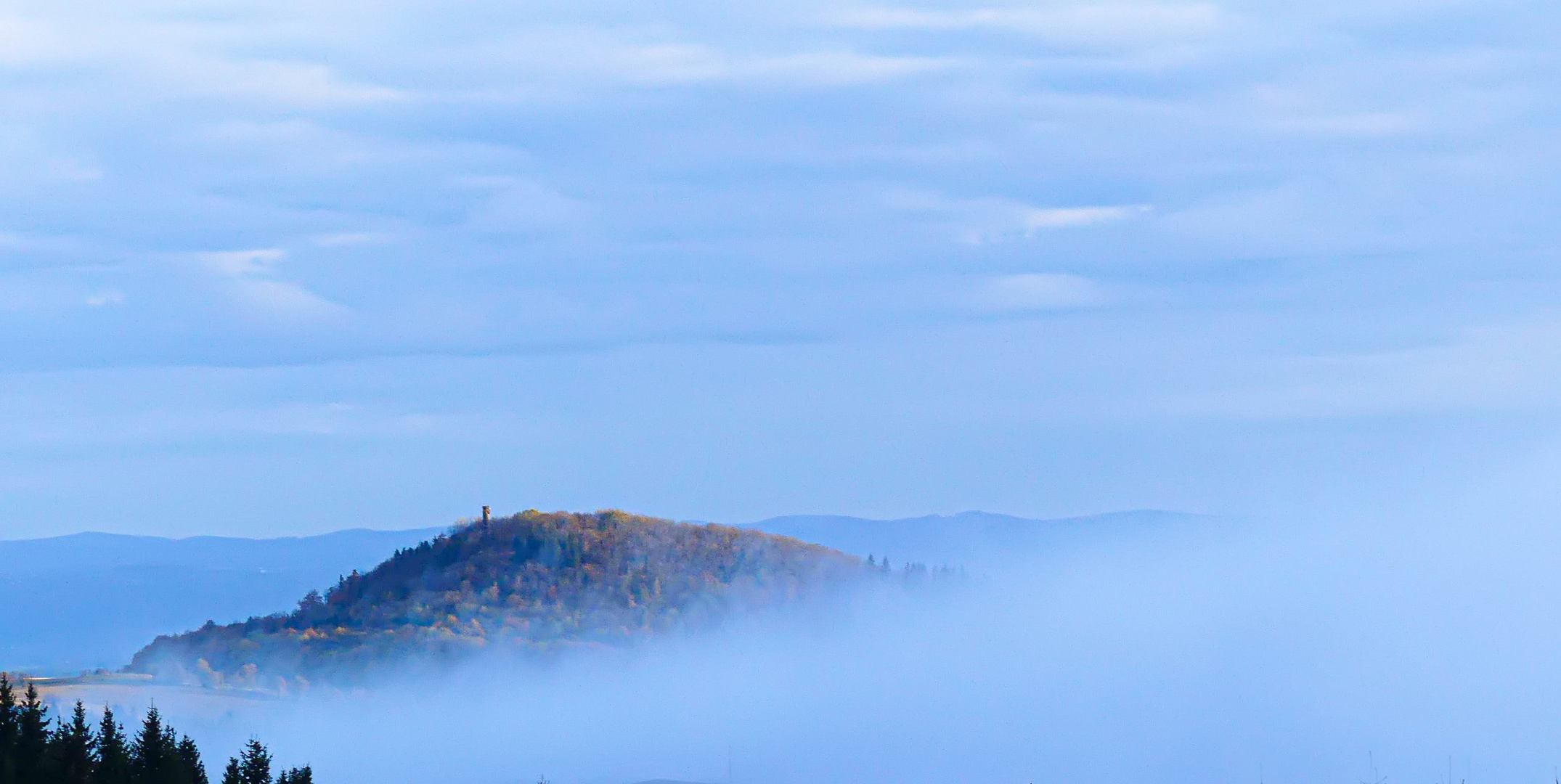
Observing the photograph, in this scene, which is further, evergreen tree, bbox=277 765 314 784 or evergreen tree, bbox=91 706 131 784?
evergreen tree, bbox=277 765 314 784

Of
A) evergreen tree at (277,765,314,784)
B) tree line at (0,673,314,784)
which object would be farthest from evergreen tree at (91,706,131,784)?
evergreen tree at (277,765,314,784)

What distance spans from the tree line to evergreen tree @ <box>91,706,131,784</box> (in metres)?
0.02

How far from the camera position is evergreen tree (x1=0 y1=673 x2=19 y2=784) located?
223 ft

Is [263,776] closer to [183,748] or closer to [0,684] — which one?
[183,748]

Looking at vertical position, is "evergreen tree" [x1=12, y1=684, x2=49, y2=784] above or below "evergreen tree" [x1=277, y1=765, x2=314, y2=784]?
above

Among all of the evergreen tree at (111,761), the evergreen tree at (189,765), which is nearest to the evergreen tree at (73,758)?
the evergreen tree at (111,761)

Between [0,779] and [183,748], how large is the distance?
33.3ft

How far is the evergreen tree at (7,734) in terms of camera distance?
6794 centimetres

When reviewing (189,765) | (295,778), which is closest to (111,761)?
(189,765)

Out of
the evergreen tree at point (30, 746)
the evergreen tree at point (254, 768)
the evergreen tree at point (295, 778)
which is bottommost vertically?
the evergreen tree at point (295, 778)

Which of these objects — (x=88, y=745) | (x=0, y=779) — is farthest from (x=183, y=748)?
(x=0, y=779)

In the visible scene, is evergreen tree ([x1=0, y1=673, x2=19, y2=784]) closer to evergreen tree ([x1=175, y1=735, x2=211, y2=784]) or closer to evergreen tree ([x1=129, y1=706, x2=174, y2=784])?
evergreen tree ([x1=129, y1=706, x2=174, y2=784])

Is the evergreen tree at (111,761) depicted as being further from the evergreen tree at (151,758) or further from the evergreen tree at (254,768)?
the evergreen tree at (254,768)

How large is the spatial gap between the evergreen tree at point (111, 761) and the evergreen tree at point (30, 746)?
1770mm
